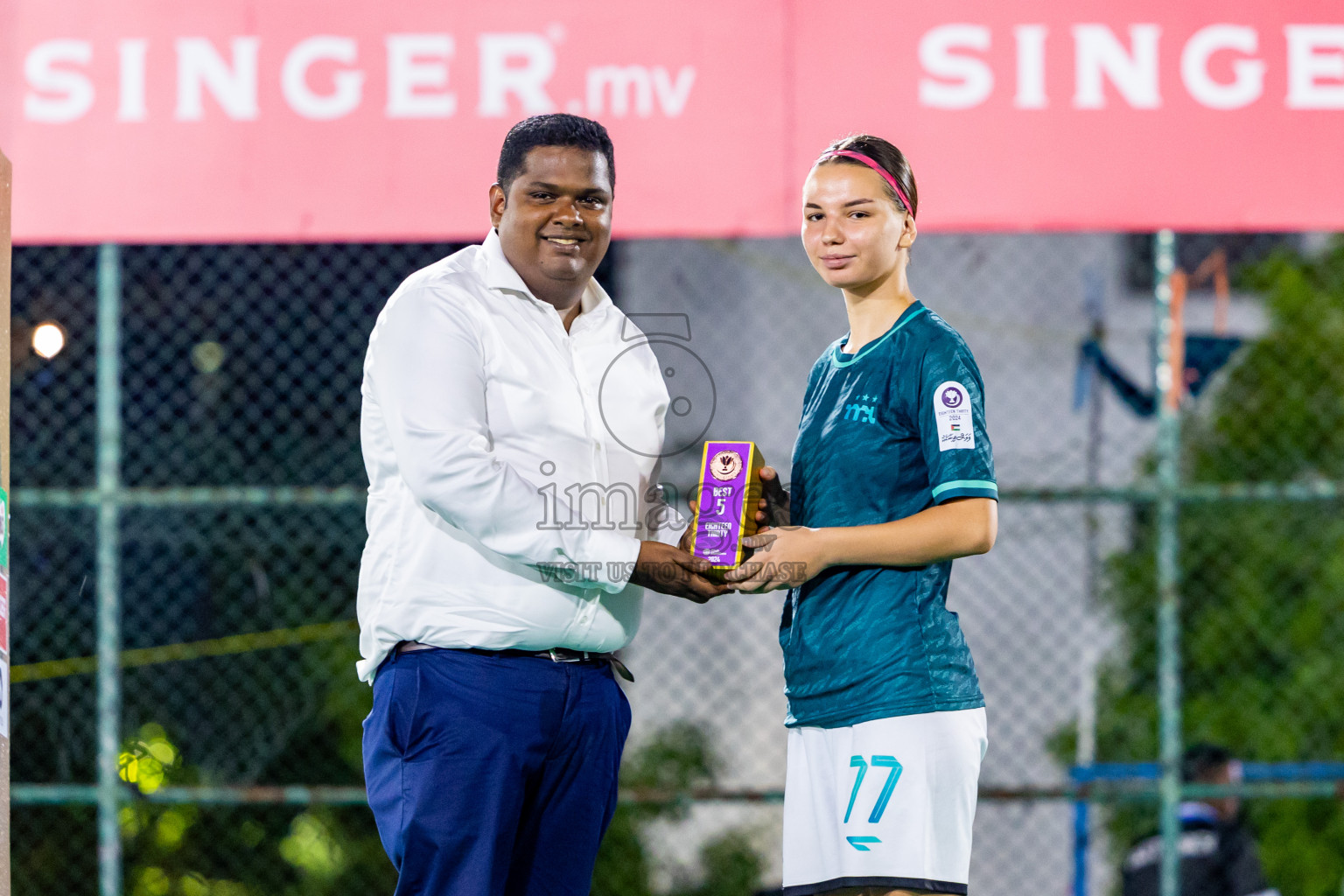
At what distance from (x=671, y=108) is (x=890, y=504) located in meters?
2.00

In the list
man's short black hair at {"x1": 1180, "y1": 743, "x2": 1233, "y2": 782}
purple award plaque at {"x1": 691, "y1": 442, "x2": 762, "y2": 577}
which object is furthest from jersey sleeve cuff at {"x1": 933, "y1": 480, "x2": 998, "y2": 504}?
man's short black hair at {"x1": 1180, "y1": 743, "x2": 1233, "y2": 782}

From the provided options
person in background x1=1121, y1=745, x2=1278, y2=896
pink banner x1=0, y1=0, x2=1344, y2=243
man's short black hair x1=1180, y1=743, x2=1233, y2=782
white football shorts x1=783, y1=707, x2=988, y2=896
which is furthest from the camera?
man's short black hair x1=1180, y1=743, x2=1233, y2=782

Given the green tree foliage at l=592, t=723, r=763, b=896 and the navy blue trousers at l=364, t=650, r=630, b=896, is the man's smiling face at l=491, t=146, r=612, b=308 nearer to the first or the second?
the navy blue trousers at l=364, t=650, r=630, b=896

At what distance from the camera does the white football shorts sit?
2.01 meters

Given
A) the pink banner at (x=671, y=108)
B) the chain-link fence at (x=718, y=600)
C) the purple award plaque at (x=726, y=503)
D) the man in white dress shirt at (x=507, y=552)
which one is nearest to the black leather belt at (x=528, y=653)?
the man in white dress shirt at (x=507, y=552)

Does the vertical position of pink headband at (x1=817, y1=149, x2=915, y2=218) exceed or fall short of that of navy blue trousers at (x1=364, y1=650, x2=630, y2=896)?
it exceeds it

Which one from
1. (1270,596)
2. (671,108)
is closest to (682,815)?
(1270,596)

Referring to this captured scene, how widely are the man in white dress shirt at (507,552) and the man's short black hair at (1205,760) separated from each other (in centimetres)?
329

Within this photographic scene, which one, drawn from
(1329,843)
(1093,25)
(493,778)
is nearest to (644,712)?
(1329,843)

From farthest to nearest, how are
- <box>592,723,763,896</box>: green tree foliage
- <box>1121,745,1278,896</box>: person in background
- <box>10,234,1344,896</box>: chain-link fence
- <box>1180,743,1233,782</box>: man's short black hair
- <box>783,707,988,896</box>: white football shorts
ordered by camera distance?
<box>592,723,763,896</box>: green tree foliage, <box>10,234,1344,896</box>: chain-link fence, <box>1180,743,1233,782</box>: man's short black hair, <box>1121,745,1278,896</box>: person in background, <box>783,707,988,896</box>: white football shorts

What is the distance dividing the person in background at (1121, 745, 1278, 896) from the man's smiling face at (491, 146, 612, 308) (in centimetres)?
342

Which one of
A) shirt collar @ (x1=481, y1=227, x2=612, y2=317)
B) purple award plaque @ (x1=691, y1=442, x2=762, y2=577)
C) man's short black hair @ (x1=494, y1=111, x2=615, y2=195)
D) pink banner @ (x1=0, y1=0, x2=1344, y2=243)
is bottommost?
purple award plaque @ (x1=691, y1=442, x2=762, y2=577)

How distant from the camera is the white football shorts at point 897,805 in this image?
2.01 m

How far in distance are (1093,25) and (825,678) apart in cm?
243
